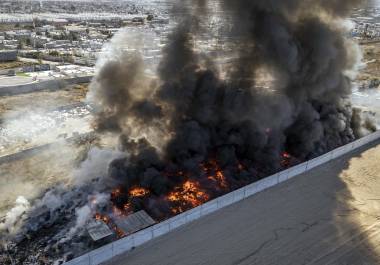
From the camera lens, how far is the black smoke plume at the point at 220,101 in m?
33.4

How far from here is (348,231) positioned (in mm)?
27188

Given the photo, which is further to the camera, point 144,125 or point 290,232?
point 144,125

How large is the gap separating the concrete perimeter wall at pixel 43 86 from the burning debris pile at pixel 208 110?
2572 cm

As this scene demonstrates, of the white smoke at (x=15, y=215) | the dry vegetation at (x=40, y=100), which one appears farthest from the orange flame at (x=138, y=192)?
the dry vegetation at (x=40, y=100)

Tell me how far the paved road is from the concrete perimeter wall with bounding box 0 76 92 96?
40.3 m

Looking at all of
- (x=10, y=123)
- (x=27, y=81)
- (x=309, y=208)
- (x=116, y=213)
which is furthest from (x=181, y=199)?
(x=27, y=81)

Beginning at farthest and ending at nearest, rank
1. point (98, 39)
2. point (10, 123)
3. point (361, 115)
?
point (98, 39), point (361, 115), point (10, 123)

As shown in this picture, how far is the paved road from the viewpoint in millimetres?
24188

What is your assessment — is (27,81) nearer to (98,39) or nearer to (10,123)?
(10,123)

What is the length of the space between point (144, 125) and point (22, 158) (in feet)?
40.3

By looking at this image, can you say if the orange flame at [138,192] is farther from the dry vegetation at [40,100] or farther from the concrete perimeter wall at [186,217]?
the dry vegetation at [40,100]

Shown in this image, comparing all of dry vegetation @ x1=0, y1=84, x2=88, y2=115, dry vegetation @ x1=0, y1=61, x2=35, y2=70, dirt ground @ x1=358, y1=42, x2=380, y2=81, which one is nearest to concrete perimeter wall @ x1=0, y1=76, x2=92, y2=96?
dry vegetation @ x1=0, y1=84, x2=88, y2=115

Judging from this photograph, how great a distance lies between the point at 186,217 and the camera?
2692 cm

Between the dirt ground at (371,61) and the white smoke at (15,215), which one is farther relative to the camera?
the dirt ground at (371,61)
